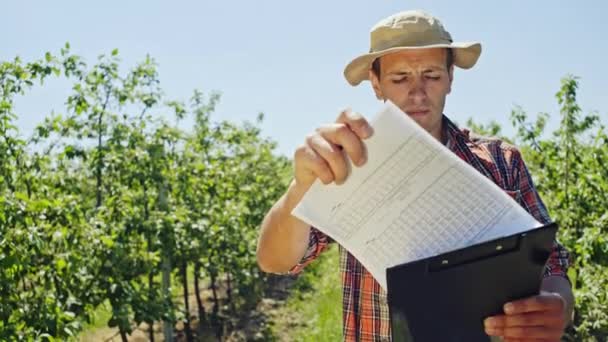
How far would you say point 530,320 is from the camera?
1097 millimetres

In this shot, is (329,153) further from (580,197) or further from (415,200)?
(580,197)

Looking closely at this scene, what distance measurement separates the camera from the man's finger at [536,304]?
1075 millimetres

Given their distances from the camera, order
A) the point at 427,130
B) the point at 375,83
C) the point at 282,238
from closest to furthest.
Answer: the point at 282,238 → the point at 427,130 → the point at 375,83

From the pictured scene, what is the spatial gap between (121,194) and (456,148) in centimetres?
435

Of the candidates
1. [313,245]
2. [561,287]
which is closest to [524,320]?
[561,287]

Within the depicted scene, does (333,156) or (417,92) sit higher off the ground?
(417,92)

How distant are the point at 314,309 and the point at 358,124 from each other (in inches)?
356

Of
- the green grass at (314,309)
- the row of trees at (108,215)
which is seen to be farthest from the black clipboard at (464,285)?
the green grass at (314,309)

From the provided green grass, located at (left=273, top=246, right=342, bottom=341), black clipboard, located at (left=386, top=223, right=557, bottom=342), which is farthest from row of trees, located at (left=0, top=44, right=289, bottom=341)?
black clipboard, located at (left=386, top=223, right=557, bottom=342)

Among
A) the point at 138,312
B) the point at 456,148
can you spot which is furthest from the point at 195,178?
the point at 456,148

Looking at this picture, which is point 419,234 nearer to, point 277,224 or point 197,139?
point 277,224

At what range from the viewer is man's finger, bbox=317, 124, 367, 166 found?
1067 millimetres

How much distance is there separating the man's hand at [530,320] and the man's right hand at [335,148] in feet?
1.11

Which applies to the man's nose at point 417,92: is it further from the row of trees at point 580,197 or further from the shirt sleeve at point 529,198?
the row of trees at point 580,197
